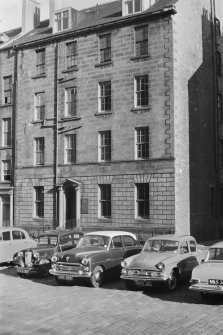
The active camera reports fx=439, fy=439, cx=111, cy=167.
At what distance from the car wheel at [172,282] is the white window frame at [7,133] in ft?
78.9

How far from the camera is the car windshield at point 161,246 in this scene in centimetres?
1473

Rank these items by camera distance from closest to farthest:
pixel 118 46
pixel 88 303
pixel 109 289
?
pixel 88 303
pixel 109 289
pixel 118 46

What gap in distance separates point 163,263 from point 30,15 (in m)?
29.7

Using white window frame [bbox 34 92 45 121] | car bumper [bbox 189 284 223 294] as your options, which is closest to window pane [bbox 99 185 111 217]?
white window frame [bbox 34 92 45 121]

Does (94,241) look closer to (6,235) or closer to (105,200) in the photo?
(6,235)

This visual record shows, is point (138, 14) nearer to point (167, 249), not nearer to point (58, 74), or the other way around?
point (58, 74)

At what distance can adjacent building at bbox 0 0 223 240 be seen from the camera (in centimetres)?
2781

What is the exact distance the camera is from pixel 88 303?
12.6 metres

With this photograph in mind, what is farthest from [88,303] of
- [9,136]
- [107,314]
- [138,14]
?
[9,136]

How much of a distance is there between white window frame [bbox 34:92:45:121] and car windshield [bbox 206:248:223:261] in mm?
22165

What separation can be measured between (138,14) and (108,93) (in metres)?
5.49

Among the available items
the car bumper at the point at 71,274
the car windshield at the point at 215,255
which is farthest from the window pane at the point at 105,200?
the car windshield at the point at 215,255

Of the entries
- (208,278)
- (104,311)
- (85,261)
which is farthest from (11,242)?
(208,278)

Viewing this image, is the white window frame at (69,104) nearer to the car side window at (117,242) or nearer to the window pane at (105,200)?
the window pane at (105,200)
